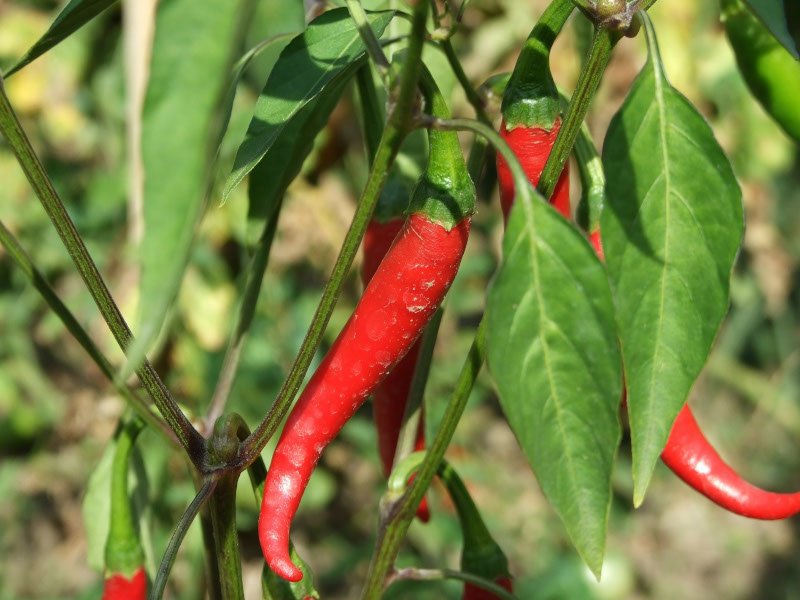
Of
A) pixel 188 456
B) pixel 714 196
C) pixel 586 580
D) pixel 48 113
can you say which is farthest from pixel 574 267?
pixel 48 113

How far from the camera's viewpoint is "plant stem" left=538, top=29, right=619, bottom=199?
1.96 ft

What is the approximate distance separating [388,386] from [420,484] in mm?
142

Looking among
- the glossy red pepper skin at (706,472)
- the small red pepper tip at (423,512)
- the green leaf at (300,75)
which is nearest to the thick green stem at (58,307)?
the green leaf at (300,75)

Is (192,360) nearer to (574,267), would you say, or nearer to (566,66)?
(566,66)

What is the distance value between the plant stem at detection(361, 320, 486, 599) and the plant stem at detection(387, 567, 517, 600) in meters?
0.01

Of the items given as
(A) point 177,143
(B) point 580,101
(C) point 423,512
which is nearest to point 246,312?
(C) point 423,512

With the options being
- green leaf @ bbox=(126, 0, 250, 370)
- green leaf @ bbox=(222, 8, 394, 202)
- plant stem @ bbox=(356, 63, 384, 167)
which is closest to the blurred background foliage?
plant stem @ bbox=(356, 63, 384, 167)

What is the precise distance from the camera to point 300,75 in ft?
2.06

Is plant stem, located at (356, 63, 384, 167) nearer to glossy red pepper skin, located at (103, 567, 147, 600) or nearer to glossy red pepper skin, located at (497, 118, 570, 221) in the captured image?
glossy red pepper skin, located at (497, 118, 570, 221)

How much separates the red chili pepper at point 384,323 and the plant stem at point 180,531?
0.04 meters

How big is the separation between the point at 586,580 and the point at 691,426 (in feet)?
4.12

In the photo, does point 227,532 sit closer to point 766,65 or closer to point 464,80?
point 464,80

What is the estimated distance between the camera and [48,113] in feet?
7.70

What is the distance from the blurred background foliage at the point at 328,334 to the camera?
205 centimetres
